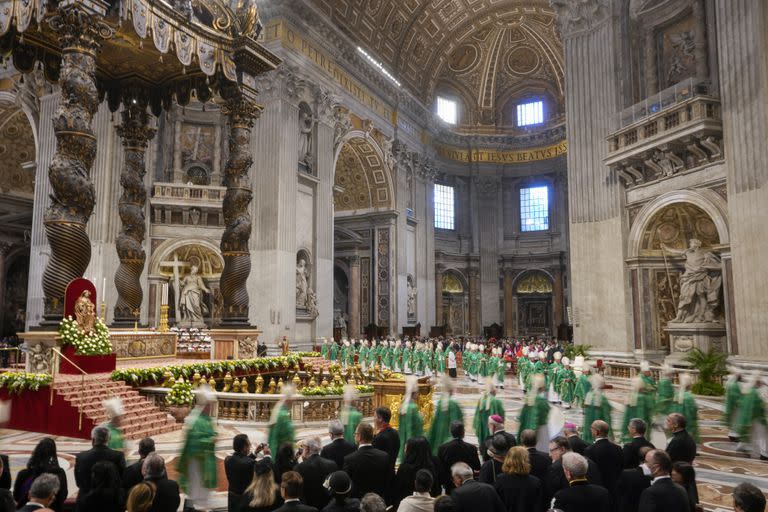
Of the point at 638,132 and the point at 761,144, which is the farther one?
the point at 638,132

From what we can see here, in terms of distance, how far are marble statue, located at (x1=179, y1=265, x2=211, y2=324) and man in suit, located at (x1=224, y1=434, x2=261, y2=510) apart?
56.8 feet

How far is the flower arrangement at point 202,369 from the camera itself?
10055mm

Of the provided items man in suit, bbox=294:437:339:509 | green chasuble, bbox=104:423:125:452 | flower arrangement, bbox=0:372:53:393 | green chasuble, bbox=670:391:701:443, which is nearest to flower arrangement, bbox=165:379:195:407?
flower arrangement, bbox=0:372:53:393

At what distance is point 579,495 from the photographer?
3.64 m

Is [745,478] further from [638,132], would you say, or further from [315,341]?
[315,341]

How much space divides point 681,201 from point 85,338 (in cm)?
1379

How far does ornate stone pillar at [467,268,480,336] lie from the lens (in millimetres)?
36031

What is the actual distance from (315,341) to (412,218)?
10.5 m

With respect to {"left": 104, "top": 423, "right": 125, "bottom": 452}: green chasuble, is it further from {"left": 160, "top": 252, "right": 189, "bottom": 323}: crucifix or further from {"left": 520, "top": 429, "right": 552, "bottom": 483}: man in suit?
{"left": 160, "top": 252, "right": 189, "bottom": 323}: crucifix

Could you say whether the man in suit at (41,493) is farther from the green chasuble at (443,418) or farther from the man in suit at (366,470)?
the green chasuble at (443,418)

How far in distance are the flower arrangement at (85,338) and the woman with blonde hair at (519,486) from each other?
25.7ft

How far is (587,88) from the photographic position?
18.4 metres

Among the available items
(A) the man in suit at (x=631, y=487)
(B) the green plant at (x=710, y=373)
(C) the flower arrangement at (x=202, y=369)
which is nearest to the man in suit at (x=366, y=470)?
(A) the man in suit at (x=631, y=487)

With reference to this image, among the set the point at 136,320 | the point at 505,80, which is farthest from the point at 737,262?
the point at 505,80
